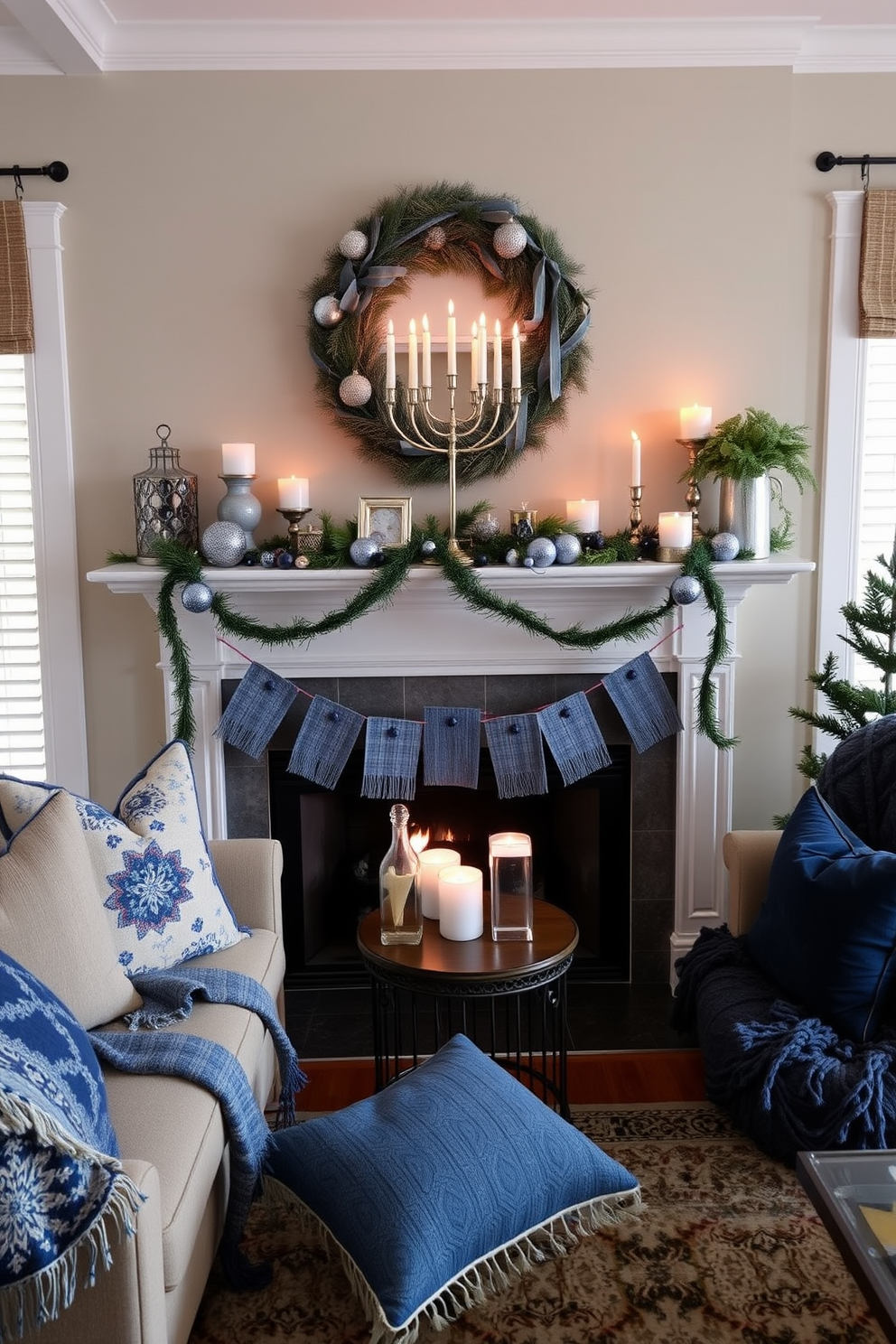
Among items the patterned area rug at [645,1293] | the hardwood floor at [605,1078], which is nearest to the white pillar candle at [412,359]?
the hardwood floor at [605,1078]

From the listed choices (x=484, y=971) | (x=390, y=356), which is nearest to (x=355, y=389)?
(x=390, y=356)

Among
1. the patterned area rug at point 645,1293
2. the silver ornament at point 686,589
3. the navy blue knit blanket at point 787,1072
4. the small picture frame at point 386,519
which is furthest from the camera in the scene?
the small picture frame at point 386,519

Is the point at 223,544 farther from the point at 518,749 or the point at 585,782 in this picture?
the point at 585,782

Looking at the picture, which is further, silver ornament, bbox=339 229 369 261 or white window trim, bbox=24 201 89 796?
white window trim, bbox=24 201 89 796

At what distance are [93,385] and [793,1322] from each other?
9.24 feet

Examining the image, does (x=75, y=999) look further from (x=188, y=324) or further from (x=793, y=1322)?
(x=188, y=324)

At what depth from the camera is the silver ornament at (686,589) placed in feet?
9.81

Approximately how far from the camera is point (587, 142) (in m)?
3.11

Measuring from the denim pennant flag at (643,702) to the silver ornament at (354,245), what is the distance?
4.44ft

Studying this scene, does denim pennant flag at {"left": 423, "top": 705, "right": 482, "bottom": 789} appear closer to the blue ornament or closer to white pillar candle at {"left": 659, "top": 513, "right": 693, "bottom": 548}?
the blue ornament

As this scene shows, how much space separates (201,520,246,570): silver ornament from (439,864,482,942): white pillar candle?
3.83 feet

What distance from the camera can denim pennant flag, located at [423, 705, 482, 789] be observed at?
3.14 m

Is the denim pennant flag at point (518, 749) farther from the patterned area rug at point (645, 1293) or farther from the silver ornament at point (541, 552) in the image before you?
the patterned area rug at point (645, 1293)

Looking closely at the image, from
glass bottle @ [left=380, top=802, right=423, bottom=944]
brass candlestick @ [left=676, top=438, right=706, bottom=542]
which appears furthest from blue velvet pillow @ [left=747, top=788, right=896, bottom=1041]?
brass candlestick @ [left=676, top=438, right=706, bottom=542]
